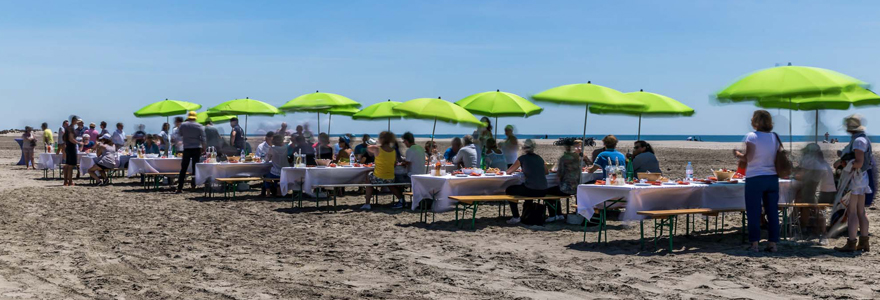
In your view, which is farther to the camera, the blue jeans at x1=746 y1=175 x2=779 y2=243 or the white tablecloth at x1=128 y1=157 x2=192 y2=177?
the white tablecloth at x1=128 y1=157 x2=192 y2=177

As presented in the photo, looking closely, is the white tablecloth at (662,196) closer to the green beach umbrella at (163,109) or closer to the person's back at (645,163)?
the person's back at (645,163)

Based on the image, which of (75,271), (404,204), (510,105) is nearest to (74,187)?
(404,204)

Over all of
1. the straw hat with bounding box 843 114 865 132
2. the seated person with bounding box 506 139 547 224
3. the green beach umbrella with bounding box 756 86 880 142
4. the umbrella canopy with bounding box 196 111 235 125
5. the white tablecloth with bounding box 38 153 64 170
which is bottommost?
the white tablecloth with bounding box 38 153 64 170

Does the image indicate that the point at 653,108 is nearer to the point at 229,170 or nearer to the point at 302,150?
the point at 302,150

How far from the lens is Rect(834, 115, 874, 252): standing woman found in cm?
730

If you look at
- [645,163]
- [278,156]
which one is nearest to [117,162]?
[278,156]

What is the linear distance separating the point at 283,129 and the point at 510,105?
4.51 m

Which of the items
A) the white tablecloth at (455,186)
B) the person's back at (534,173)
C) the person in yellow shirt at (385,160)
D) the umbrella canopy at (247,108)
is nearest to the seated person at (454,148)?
the person in yellow shirt at (385,160)

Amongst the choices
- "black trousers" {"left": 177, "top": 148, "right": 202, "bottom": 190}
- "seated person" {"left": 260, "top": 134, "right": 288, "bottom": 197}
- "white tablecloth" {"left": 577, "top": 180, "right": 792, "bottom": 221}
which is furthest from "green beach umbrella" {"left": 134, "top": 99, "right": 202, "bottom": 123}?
"white tablecloth" {"left": 577, "top": 180, "right": 792, "bottom": 221}

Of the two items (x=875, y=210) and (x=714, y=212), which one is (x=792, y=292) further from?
(x=875, y=210)

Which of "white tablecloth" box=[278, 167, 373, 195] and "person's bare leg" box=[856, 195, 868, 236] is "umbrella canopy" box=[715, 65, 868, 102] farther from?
"white tablecloth" box=[278, 167, 373, 195]

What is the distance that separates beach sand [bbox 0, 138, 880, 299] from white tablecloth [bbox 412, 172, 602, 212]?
0.33m

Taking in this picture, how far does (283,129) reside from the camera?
14461mm

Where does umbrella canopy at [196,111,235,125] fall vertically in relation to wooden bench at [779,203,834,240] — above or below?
above
